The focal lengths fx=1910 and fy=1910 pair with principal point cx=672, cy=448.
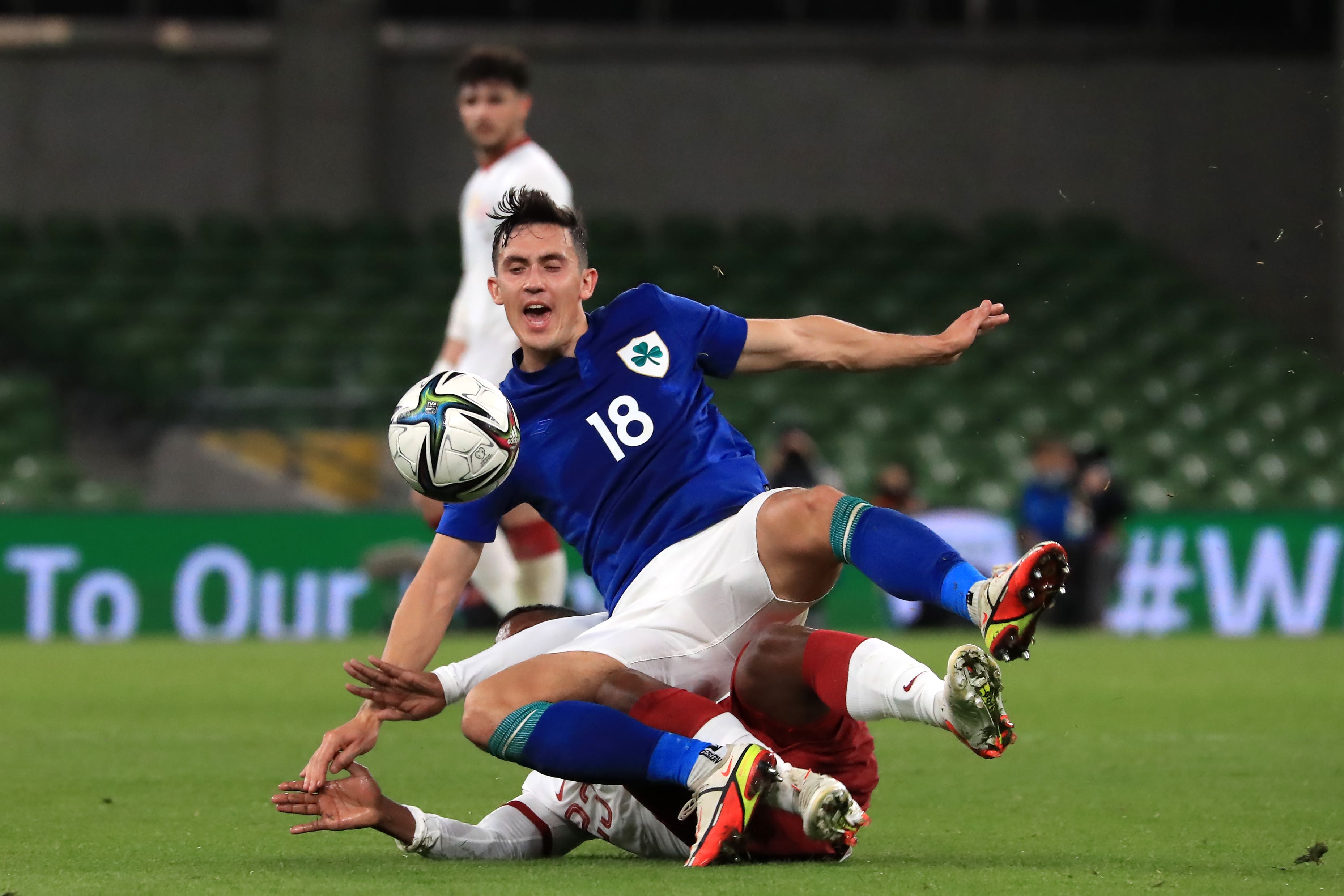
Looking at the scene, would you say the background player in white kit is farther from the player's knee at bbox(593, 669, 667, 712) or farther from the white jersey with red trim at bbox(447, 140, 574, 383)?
the player's knee at bbox(593, 669, 667, 712)

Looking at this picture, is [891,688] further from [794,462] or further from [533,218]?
[794,462]

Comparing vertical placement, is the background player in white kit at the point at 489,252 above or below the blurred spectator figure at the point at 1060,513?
above

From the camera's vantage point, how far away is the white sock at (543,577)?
7383 mm

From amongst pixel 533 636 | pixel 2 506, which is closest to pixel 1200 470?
pixel 2 506

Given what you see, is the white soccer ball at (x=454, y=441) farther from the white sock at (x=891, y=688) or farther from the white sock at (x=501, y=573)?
the white sock at (x=501, y=573)

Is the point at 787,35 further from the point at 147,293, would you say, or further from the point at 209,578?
the point at 209,578

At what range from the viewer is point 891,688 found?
12.9 feet

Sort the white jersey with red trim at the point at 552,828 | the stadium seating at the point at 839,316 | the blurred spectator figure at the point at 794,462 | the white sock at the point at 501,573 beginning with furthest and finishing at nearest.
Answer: the stadium seating at the point at 839,316
the blurred spectator figure at the point at 794,462
the white sock at the point at 501,573
the white jersey with red trim at the point at 552,828

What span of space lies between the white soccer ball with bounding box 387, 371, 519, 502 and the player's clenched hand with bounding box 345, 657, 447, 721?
1.37 ft

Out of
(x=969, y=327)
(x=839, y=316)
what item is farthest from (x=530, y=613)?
(x=839, y=316)

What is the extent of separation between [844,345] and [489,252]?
2.98 meters

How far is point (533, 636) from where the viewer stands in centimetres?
460

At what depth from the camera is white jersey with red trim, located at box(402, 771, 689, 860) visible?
14.2 ft

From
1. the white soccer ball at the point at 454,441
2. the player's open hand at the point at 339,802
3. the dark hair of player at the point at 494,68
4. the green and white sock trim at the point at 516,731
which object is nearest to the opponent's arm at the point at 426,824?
the player's open hand at the point at 339,802
